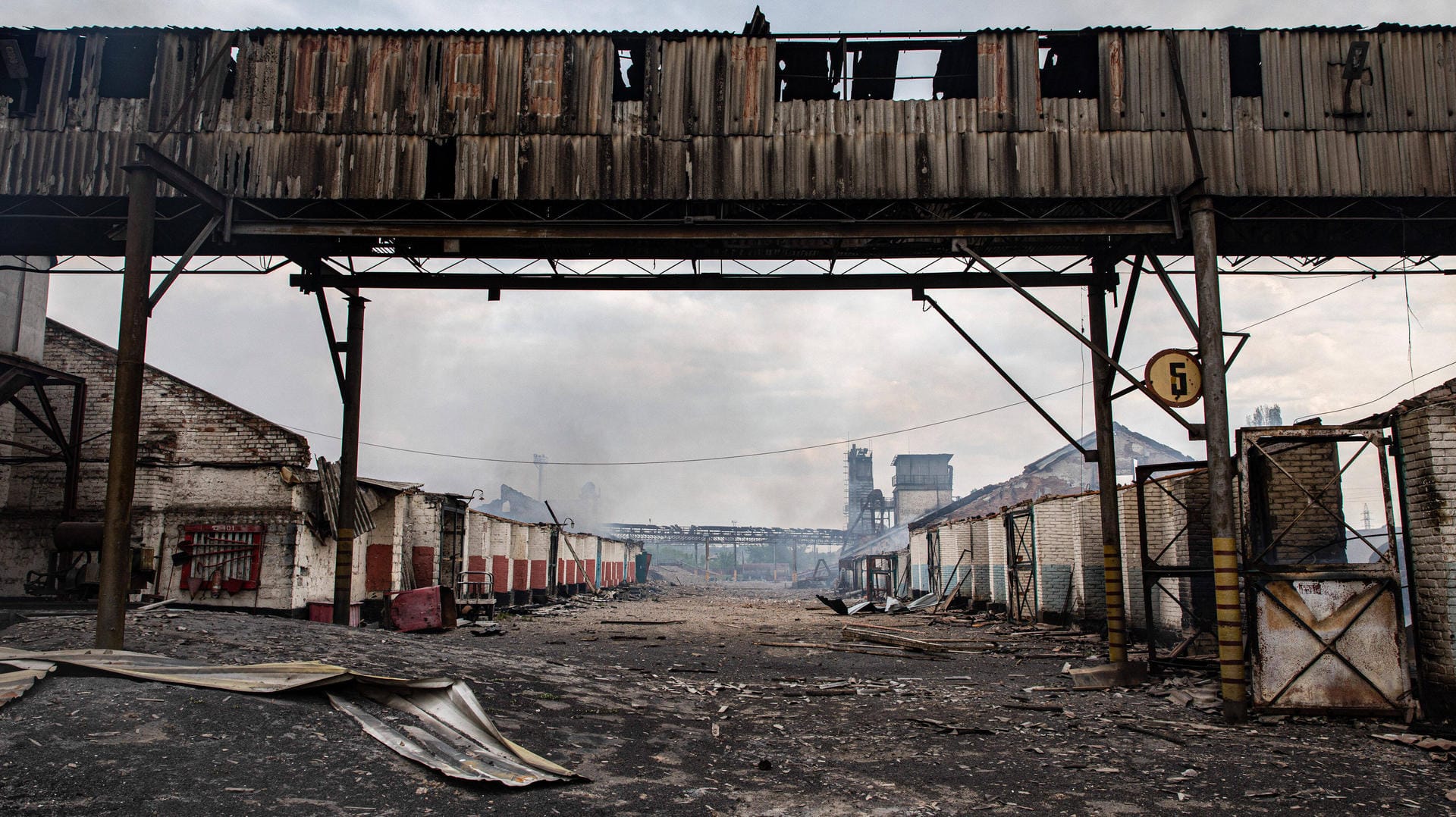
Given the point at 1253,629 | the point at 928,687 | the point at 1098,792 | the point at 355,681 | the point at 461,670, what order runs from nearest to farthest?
the point at 1098,792 → the point at 355,681 → the point at 1253,629 → the point at 461,670 → the point at 928,687

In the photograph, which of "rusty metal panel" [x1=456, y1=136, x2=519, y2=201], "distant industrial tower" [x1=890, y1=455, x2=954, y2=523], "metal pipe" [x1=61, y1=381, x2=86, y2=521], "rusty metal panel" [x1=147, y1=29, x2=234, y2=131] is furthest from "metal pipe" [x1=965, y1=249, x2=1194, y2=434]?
"distant industrial tower" [x1=890, y1=455, x2=954, y2=523]

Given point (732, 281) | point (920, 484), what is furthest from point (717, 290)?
point (920, 484)

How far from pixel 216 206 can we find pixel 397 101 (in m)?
2.70

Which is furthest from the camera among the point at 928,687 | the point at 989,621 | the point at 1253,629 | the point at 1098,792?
the point at 989,621

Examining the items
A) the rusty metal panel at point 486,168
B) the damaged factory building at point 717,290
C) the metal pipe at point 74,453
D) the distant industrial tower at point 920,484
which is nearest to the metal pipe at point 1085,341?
the damaged factory building at point 717,290

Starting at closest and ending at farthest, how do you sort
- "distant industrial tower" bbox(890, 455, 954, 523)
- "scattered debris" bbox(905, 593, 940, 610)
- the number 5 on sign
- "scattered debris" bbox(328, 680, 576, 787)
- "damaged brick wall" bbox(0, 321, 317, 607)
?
"scattered debris" bbox(328, 680, 576, 787) < the number 5 on sign < "damaged brick wall" bbox(0, 321, 317, 607) < "scattered debris" bbox(905, 593, 940, 610) < "distant industrial tower" bbox(890, 455, 954, 523)

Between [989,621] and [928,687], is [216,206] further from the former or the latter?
[989,621]

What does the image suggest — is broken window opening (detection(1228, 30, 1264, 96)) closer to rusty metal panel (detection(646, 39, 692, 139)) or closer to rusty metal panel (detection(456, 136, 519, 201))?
rusty metal panel (detection(646, 39, 692, 139))

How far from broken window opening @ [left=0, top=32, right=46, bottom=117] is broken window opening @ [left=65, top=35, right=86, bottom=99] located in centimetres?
40

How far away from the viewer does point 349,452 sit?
1449 centimetres

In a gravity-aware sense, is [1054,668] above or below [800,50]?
below

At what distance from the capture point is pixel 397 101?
40.5ft

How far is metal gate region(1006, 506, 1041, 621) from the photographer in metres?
21.5

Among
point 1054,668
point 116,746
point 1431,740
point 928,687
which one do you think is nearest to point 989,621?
point 1054,668
